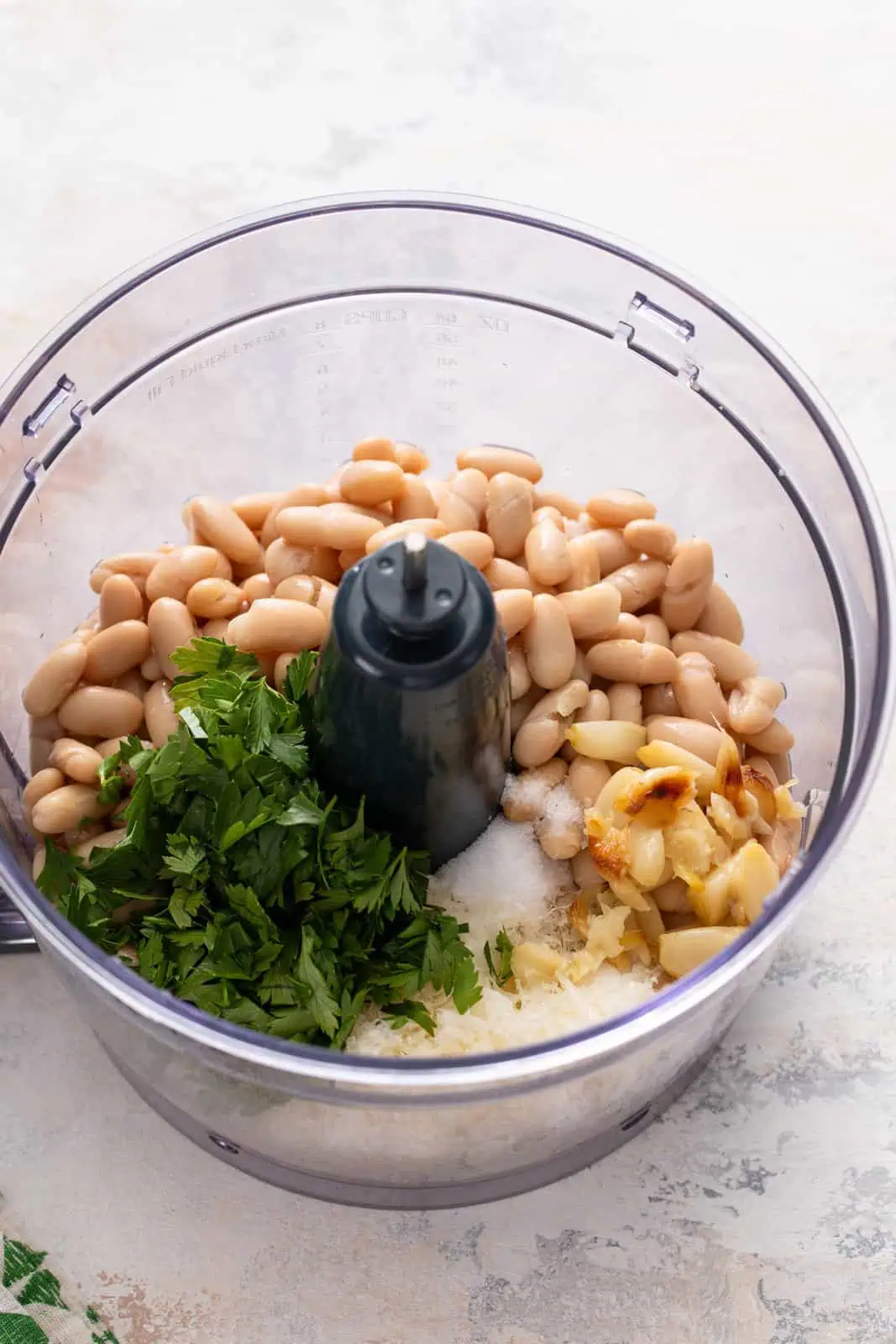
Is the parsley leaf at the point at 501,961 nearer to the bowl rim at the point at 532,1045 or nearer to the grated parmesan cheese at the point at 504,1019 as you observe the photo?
the grated parmesan cheese at the point at 504,1019

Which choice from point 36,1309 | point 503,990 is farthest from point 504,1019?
point 36,1309

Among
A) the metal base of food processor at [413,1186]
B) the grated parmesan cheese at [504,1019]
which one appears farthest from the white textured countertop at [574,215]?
the grated parmesan cheese at [504,1019]

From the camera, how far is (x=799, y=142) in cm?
132

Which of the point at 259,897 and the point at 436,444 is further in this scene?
the point at 436,444

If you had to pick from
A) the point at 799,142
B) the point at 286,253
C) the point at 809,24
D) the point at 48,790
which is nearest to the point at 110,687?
the point at 48,790

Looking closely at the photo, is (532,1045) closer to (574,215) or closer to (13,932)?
(13,932)

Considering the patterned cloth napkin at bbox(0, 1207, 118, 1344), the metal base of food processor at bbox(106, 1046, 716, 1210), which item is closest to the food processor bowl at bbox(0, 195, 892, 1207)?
the metal base of food processor at bbox(106, 1046, 716, 1210)

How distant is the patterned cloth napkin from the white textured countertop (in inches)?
0.5

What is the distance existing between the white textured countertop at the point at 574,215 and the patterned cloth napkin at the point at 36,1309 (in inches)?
0.5

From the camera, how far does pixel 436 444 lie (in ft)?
3.70

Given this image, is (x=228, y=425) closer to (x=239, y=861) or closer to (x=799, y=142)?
(x=239, y=861)

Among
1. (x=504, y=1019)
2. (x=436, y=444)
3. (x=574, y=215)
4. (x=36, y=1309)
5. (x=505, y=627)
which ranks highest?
(x=574, y=215)

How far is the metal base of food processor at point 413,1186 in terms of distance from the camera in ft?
2.95

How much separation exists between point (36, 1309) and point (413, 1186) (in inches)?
8.8
